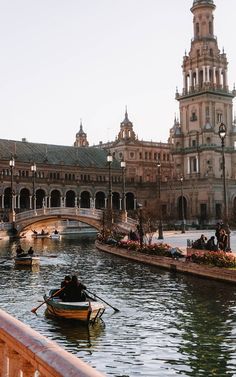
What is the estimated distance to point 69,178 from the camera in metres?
126

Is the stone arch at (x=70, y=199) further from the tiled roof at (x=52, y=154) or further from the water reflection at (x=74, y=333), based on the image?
the water reflection at (x=74, y=333)

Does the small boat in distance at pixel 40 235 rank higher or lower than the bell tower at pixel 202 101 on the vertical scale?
lower

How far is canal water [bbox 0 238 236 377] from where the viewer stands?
16109mm

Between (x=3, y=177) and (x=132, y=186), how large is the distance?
3456cm

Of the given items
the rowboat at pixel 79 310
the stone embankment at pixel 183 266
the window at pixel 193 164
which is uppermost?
the window at pixel 193 164

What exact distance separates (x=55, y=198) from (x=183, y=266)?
87.5 metres

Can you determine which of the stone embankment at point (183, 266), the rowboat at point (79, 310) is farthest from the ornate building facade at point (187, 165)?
the rowboat at point (79, 310)

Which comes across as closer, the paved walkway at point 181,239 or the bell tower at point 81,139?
the paved walkway at point 181,239

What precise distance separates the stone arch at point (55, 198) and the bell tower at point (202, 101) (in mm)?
28891

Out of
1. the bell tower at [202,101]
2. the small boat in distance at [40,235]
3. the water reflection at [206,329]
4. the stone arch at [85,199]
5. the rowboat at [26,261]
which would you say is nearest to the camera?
the water reflection at [206,329]

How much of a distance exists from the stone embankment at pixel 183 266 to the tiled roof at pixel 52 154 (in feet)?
241

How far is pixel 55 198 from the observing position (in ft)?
399

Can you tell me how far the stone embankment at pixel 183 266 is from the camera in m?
31.0

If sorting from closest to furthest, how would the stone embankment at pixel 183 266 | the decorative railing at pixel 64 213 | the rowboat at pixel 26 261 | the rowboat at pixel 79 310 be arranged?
the rowboat at pixel 79 310, the stone embankment at pixel 183 266, the rowboat at pixel 26 261, the decorative railing at pixel 64 213
